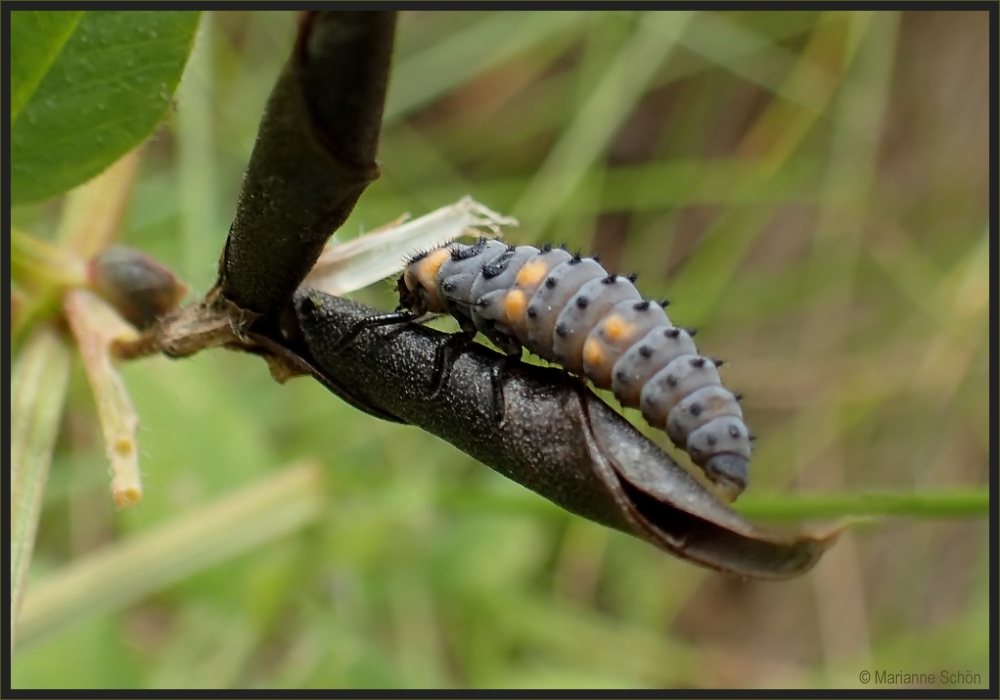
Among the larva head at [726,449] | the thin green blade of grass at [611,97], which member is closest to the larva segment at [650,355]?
the larva head at [726,449]

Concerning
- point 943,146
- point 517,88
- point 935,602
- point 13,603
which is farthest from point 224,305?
point 943,146

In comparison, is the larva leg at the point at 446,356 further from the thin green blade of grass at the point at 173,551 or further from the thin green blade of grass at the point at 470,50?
the thin green blade of grass at the point at 470,50

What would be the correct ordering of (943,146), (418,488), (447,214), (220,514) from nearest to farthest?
(447,214)
(220,514)
(418,488)
(943,146)

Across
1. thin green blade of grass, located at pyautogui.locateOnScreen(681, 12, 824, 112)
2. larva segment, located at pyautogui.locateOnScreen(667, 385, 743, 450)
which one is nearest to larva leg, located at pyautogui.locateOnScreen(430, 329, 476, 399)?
larva segment, located at pyautogui.locateOnScreen(667, 385, 743, 450)

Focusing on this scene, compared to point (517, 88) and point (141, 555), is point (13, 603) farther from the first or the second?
point (517, 88)

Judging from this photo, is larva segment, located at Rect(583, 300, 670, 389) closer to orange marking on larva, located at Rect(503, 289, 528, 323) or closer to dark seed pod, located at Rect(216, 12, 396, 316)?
orange marking on larva, located at Rect(503, 289, 528, 323)

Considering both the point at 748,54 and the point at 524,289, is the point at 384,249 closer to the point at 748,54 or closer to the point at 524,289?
the point at 524,289

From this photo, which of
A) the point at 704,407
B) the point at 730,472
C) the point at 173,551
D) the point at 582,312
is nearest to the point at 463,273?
the point at 582,312
